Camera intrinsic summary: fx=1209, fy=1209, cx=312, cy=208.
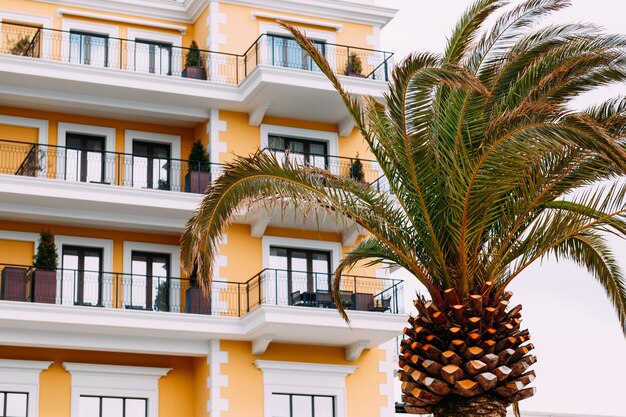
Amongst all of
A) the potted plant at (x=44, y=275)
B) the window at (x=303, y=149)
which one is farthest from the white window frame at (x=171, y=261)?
the window at (x=303, y=149)

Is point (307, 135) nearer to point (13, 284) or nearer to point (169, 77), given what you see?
point (169, 77)

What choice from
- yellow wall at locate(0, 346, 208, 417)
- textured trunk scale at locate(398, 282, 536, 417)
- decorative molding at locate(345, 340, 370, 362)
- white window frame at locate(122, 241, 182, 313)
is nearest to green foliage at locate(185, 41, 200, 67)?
white window frame at locate(122, 241, 182, 313)

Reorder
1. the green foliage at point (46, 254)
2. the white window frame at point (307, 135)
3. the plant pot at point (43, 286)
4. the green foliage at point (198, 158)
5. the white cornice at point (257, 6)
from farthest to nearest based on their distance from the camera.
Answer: the white cornice at point (257, 6), the white window frame at point (307, 135), the green foliage at point (198, 158), the green foliage at point (46, 254), the plant pot at point (43, 286)

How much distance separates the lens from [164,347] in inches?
1066

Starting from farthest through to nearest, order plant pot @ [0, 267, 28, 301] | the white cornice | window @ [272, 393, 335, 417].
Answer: the white cornice → window @ [272, 393, 335, 417] → plant pot @ [0, 267, 28, 301]

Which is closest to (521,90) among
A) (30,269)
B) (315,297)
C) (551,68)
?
(551,68)

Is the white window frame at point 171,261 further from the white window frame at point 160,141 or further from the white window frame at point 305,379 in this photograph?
the white window frame at point 305,379

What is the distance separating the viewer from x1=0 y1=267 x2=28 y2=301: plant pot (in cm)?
2589

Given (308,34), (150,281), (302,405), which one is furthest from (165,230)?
(308,34)

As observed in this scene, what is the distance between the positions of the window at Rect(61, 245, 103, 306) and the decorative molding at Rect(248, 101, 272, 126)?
→ 188 inches

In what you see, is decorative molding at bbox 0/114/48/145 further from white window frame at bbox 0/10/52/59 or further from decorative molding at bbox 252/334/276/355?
decorative molding at bbox 252/334/276/355

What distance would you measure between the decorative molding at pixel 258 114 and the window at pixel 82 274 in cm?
476

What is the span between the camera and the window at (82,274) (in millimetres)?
27078

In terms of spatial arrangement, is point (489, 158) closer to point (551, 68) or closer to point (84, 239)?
point (551, 68)
